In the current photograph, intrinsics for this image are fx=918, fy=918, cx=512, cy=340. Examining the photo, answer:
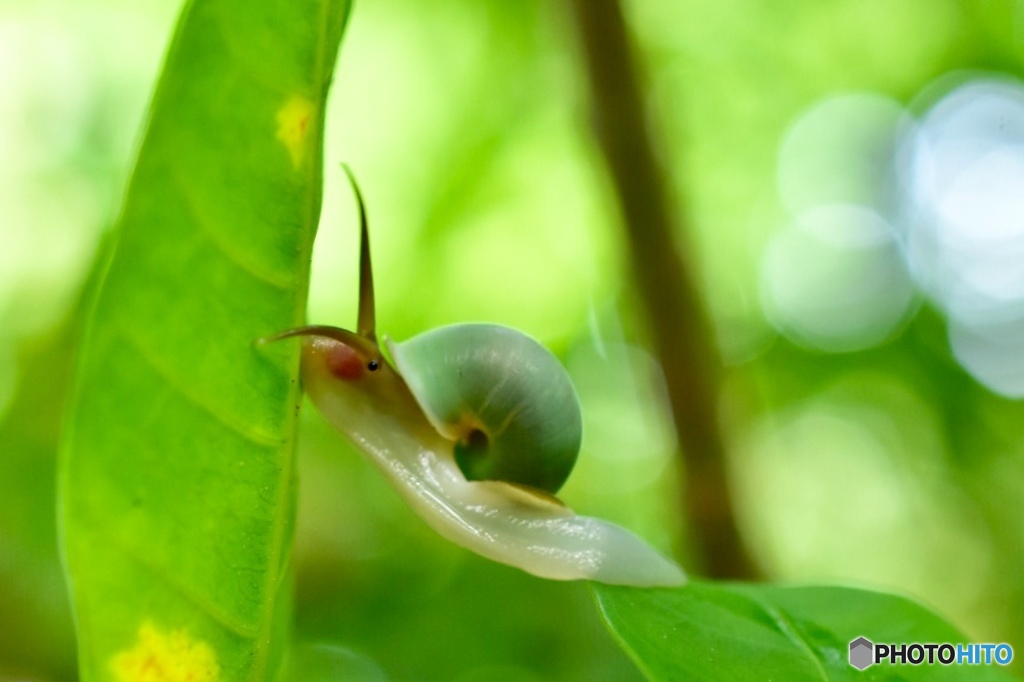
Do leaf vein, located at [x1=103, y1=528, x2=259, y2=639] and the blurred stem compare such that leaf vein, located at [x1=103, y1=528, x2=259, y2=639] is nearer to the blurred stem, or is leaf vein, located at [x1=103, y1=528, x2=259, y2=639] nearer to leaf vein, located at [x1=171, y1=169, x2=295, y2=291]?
leaf vein, located at [x1=171, y1=169, x2=295, y2=291]

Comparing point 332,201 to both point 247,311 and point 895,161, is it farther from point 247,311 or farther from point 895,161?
point 247,311

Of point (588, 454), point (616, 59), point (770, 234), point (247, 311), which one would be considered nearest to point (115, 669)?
point (247, 311)

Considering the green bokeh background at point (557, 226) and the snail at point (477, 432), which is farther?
the green bokeh background at point (557, 226)

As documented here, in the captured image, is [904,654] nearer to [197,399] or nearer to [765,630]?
[765,630]

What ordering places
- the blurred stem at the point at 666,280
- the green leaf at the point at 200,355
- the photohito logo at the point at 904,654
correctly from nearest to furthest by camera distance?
the green leaf at the point at 200,355 → the photohito logo at the point at 904,654 → the blurred stem at the point at 666,280

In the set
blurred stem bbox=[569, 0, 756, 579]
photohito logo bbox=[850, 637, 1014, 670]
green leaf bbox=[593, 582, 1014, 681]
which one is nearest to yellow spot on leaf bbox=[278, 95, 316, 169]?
green leaf bbox=[593, 582, 1014, 681]

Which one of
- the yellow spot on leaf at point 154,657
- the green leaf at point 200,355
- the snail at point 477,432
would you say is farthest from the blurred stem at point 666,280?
the yellow spot on leaf at point 154,657

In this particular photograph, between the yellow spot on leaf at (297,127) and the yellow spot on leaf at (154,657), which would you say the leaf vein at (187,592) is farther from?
the yellow spot on leaf at (297,127)
